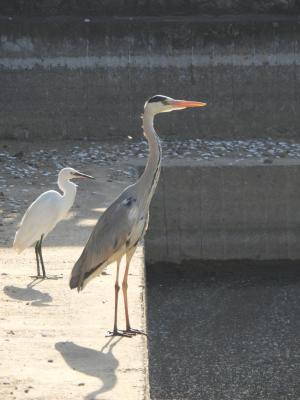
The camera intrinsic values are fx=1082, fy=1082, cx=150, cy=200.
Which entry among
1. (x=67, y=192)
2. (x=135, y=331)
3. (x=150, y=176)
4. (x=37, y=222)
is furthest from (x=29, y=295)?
(x=150, y=176)

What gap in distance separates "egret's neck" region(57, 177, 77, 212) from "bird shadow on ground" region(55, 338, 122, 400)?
260 cm

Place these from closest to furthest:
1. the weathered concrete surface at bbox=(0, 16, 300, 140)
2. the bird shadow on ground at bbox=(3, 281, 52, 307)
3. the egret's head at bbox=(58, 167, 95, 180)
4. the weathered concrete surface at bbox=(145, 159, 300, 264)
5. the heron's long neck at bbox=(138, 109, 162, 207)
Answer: the heron's long neck at bbox=(138, 109, 162, 207) < the bird shadow on ground at bbox=(3, 281, 52, 307) < the egret's head at bbox=(58, 167, 95, 180) < the weathered concrete surface at bbox=(145, 159, 300, 264) < the weathered concrete surface at bbox=(0, 16, 300, 140)

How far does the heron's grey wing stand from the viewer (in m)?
7.91

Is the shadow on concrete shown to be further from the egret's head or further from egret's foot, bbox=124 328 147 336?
egret's foot, bbox=124 328 147 336

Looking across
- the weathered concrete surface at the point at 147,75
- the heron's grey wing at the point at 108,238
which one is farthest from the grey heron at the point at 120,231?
the weathered concrete surface at the point at 147,75

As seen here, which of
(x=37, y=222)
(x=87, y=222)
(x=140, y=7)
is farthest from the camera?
(x=140, y=7)

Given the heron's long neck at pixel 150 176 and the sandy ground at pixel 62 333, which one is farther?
the heron's long neck at pixel 150 176

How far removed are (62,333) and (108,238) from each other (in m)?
0.77

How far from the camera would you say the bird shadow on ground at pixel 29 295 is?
877cm

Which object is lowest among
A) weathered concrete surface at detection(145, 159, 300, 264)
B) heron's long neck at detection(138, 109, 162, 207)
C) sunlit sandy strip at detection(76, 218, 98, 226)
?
weathered concrete surface at detection(145, 159, 300, 264)

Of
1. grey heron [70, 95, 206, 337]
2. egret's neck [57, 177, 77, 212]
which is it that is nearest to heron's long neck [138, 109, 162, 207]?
grey heron [70, 95, 206, 337]

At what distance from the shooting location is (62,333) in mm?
7887

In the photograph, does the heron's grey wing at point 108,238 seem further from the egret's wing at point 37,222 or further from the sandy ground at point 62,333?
the egret's wing at point 37,222

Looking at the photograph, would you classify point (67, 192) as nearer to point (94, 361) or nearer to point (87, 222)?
point (87, 222)
